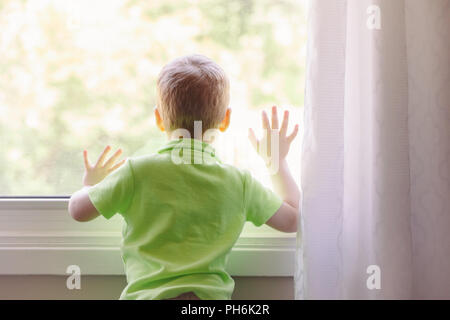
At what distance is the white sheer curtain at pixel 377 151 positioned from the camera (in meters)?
0.98

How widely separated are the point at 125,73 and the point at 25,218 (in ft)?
1.56

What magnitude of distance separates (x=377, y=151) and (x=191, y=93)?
1.39ft

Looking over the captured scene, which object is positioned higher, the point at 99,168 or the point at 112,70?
the point at 112,70

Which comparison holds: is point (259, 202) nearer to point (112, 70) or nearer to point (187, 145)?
point (187, 145)

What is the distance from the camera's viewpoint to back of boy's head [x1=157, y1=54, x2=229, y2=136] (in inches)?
42.3

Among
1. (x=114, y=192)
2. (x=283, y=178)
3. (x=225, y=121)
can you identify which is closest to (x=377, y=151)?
(x=283, y=178)

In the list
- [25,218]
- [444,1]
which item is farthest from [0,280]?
[444,1]

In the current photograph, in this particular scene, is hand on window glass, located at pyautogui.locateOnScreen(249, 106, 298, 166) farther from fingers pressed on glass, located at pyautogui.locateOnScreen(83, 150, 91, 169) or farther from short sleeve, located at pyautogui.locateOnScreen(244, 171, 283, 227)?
fingers pressed on glass, located at pyautogui.locateOnScreen(83, 150, 91, 169)

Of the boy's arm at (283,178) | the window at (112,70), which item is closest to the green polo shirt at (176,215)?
the boy's arm at (283,178)

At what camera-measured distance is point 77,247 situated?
122 cm

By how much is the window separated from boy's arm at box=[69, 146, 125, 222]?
0.42 ft

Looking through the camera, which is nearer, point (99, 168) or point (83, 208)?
point (83, 208)
